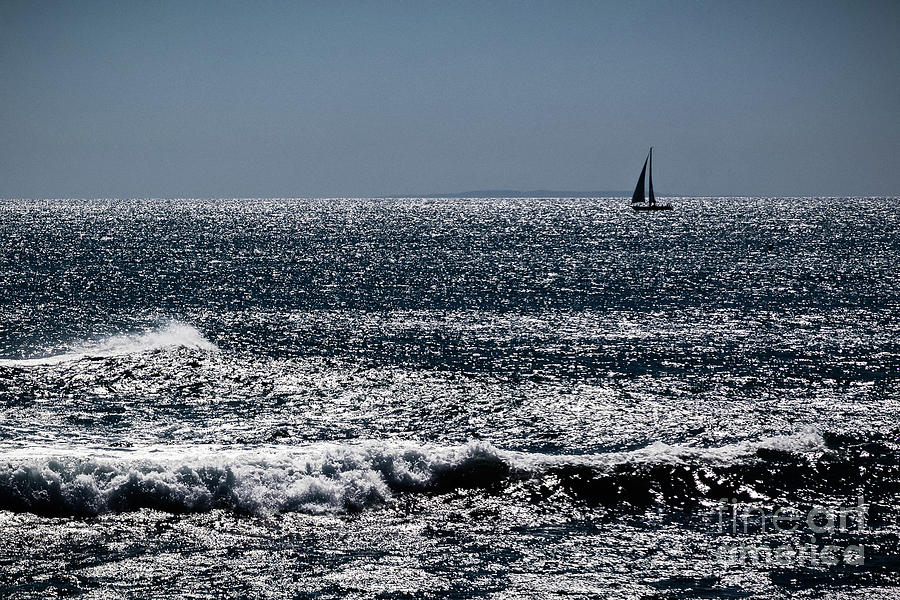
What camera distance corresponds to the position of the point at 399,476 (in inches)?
991

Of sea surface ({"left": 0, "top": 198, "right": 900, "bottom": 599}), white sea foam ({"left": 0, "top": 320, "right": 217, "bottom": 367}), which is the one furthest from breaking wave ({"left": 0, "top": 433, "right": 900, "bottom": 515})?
white sea foam ({"left": 0, "top": 320, "right": 217, "bottom": 367})

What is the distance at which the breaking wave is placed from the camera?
76.3 ft

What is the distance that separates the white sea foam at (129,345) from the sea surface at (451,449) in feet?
1.25

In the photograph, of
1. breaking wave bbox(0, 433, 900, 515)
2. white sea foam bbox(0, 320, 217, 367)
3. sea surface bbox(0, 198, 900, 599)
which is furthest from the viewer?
white sea foam bbox(0, 320, 217, 367)

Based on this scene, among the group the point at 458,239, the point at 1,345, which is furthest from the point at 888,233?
the point at 1,345

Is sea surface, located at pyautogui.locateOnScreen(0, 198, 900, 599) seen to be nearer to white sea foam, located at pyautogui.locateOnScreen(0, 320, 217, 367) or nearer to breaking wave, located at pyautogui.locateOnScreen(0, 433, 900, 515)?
breaking wave, located at pyautogui.locateOnScreen(0, 433, 900, 515)

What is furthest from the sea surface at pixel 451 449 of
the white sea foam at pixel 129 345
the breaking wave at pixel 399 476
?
the white sea foam at pixel 129 345

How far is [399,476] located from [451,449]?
2.56m

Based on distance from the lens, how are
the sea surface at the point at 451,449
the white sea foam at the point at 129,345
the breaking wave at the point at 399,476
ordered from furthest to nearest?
the white sea foam at the point at 129,345
the breaking wave at the point at 399,476
the sea surface at the point at 451,449

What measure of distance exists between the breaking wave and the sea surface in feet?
0.31

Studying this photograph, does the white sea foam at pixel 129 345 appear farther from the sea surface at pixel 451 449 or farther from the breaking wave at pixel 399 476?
the breaking wave at pixel 399 476

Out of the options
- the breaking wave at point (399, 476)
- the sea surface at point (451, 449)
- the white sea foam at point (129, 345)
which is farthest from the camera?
the white sea foam at point (129, 345)

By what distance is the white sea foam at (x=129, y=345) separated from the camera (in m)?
45.3

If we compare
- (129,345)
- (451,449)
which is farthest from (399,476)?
(129,345)
